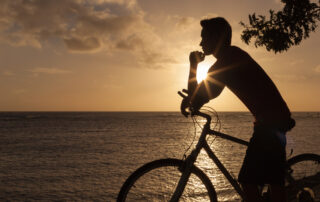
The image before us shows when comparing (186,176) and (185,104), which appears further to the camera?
(186,176)

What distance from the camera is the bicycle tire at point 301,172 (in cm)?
369

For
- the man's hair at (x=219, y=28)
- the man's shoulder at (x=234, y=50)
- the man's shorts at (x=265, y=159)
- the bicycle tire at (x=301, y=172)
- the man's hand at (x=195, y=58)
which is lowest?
the bicycle tire at (x=301, y=172)

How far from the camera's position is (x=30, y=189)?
9.26 meters

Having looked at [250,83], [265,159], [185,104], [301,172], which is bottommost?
[301,172]

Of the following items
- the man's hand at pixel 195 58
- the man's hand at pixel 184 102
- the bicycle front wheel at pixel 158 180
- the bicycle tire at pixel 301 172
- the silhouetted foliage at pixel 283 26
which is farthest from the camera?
the silhouetted foliage at pixel 283 26

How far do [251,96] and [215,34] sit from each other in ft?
2.12

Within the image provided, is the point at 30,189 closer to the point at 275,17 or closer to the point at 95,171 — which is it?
the point at 95,171

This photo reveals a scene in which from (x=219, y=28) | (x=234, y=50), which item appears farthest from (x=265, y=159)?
(x=219, y=28)

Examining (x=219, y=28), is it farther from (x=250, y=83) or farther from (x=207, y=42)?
(x=250, y=83)

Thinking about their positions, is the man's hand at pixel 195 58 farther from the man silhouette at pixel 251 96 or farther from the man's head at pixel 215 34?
the man's head at pixel 215 34

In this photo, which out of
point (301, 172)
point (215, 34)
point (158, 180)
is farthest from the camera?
point (301, 172)

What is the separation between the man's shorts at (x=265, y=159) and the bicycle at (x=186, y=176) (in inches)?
10.6

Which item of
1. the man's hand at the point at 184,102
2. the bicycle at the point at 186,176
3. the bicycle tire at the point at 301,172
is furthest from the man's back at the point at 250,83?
the bicycle tire at the point at 301,172

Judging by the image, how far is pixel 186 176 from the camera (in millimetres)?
3123
